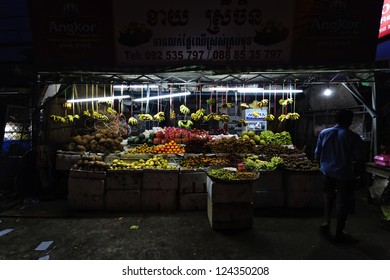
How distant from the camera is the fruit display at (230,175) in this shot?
15.9 ft

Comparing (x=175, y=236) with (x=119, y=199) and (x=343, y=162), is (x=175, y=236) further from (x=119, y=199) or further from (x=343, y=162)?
(x=343, y=162)

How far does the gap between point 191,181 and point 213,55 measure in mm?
3537

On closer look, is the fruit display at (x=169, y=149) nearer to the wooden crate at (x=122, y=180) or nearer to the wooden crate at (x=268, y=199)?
the wooden crate at (x=122, y=180)

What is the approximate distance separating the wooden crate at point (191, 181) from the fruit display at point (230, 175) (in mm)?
819

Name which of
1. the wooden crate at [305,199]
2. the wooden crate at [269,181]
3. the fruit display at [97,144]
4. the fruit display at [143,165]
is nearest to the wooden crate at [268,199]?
the wooden crate at [269,181]

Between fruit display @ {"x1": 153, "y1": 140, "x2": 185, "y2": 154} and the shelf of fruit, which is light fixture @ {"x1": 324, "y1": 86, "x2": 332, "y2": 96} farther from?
fruit display @ {"x1": 153, "y1": 140, "x2": 185, "y2": 154}

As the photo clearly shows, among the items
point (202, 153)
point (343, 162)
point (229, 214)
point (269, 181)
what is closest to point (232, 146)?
point (202, 153)

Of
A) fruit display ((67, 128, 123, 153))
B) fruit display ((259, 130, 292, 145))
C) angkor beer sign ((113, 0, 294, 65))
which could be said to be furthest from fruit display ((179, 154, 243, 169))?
angkor beer sign ((113, 0, 294, 65))

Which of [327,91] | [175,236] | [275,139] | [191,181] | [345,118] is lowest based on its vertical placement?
[175,236]

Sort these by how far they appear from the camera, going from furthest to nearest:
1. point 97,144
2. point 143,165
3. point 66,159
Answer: point 97,144 → point 66,159 → point 143,165

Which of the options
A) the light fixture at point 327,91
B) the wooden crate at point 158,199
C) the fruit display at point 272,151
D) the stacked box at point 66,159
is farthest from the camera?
the light fixture at point 327,91

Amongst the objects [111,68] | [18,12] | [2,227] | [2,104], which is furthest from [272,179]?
[18,12]

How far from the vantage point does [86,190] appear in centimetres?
606

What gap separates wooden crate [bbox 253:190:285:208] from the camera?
6254 millimetres
